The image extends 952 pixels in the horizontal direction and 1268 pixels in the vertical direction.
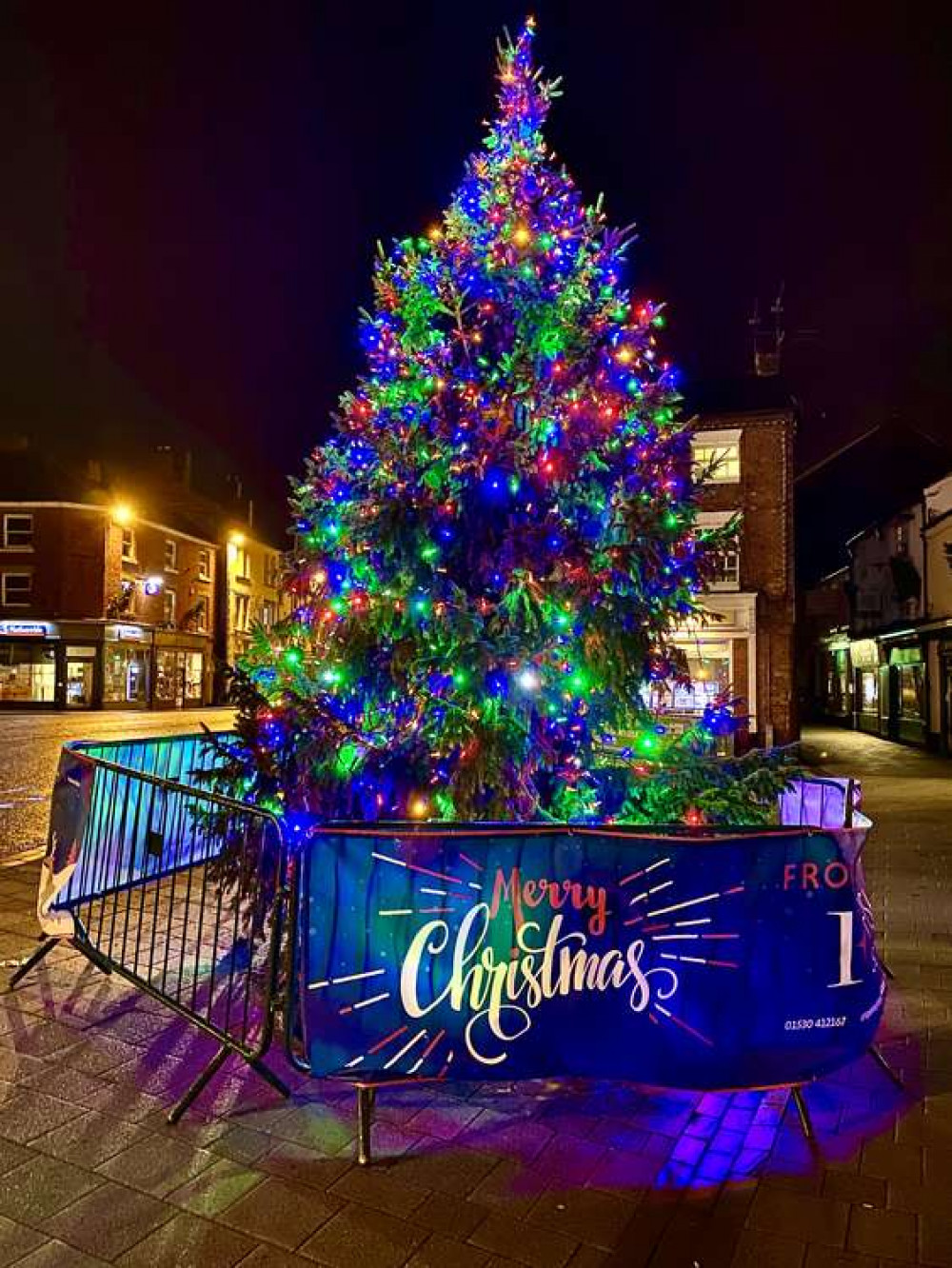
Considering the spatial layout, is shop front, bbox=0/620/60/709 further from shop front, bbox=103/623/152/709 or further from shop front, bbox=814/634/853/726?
shop front, bbox=814/634/853/726

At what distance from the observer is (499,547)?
17.6ft

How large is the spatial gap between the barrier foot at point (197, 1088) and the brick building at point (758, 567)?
2399cm

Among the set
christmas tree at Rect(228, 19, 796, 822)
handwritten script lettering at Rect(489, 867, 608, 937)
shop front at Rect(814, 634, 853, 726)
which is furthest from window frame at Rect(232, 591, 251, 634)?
handwritten script lettering at Rect(489, 867, 608, 937)

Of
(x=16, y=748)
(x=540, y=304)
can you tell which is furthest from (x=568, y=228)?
(x=16, y=748)

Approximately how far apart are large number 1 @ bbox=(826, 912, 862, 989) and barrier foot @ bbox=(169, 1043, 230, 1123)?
8.97ft

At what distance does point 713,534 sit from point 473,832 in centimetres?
272

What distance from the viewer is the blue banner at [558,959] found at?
3.78 metres

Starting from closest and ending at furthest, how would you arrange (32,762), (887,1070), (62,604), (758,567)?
1. (887,1070)
2. (32,762)
3. (758,567)
4. (62,604)

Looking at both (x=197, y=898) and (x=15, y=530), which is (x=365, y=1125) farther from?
(x=15, y=530)

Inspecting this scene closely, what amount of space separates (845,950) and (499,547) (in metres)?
2.77

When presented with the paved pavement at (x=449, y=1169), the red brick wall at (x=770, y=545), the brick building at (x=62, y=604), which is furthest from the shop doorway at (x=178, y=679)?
the paved pavement at (x=449, y=1169)

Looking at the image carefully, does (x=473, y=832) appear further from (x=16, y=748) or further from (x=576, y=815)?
(x=16, y=748)

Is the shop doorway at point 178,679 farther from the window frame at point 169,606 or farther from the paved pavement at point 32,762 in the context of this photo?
the paved pavement at point 32,762

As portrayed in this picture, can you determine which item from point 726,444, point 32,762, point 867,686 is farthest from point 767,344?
point 32,762
